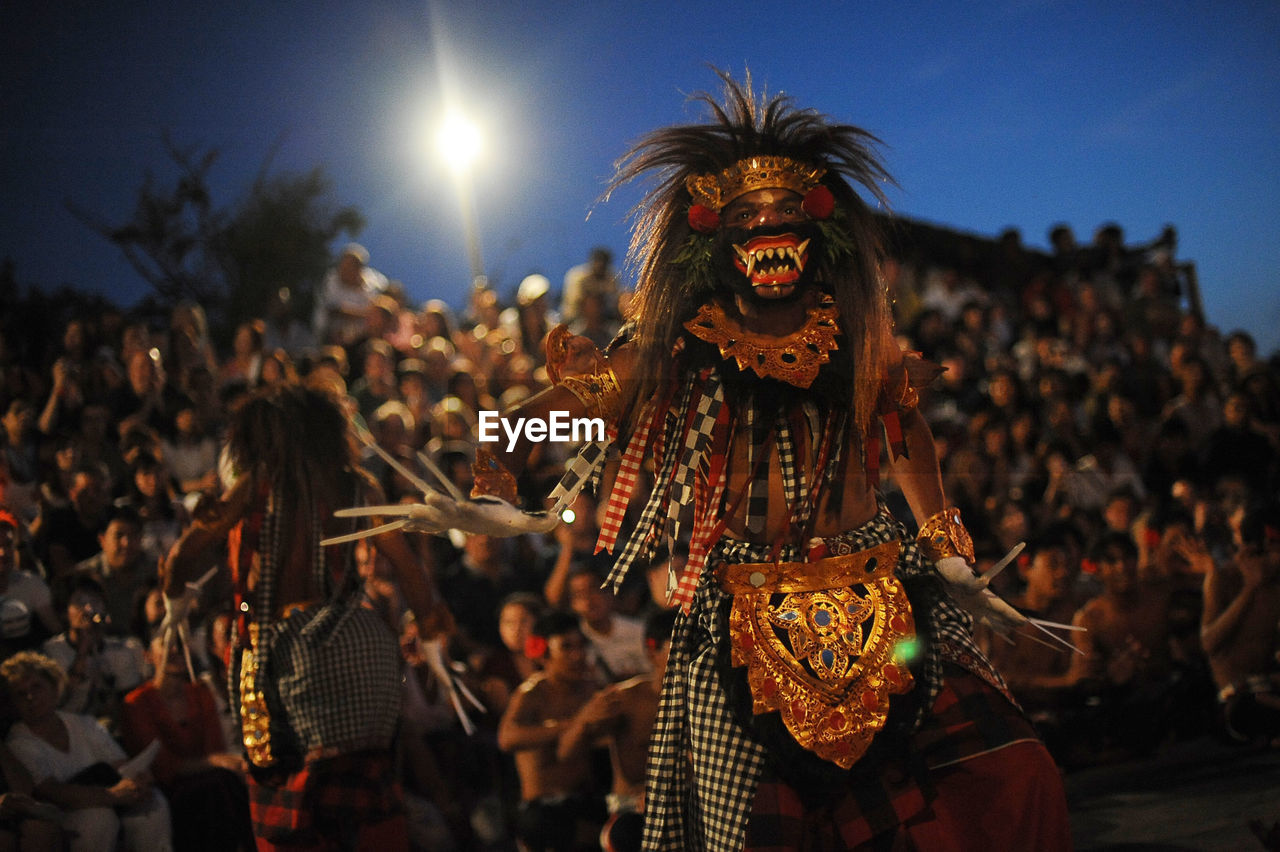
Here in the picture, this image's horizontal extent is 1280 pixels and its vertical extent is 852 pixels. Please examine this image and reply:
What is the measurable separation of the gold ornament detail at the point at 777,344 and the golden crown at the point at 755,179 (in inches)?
12.5

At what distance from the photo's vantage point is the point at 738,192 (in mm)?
3117

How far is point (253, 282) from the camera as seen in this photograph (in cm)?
1285

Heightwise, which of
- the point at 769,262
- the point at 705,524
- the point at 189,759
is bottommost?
the point at 189,759

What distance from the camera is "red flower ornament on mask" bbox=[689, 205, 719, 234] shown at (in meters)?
3.09

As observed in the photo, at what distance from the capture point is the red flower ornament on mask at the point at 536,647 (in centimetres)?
582

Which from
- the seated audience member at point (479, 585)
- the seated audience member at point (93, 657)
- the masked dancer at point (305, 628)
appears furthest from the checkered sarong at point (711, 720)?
the seated audience member at point (479, 585)

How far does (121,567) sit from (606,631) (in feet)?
8.42

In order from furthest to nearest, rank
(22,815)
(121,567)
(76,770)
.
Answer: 1. (121,567)
2. (76,770)
3. (22,815)

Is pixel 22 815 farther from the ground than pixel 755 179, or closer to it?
closer to it

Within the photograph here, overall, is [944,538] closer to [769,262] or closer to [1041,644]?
[769,262]

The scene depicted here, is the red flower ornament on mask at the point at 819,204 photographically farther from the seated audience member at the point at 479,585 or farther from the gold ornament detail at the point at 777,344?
the seated audience member at the point at 479,585

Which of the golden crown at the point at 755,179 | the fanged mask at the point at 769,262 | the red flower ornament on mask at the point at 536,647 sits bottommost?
the red flower ornament on mask at the point at 536,647

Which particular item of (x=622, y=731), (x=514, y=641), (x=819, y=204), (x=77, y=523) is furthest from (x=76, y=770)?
(x=819, y=204)

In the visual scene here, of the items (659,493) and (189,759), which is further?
(189,759)
